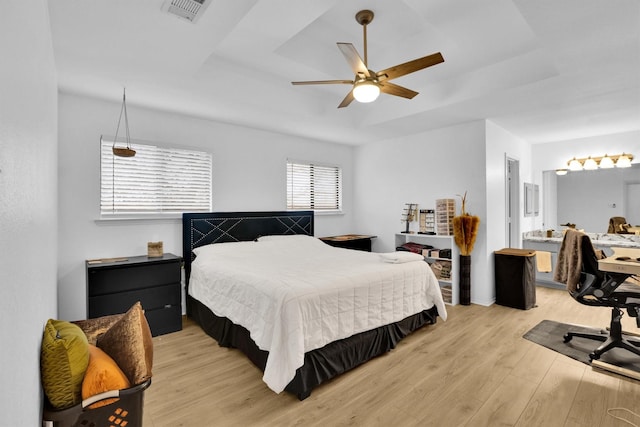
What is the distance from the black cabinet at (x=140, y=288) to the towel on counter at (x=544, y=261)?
5423 mm

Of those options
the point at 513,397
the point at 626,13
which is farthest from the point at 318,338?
the point at 626,13

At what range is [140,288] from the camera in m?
3.31

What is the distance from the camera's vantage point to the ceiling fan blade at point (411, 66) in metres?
2.15

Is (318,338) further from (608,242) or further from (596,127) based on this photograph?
(596,127)

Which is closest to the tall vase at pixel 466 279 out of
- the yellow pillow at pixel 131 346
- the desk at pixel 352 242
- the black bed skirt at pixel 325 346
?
the black bed skirt at pixel 325 346

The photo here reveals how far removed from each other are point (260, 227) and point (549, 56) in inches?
148

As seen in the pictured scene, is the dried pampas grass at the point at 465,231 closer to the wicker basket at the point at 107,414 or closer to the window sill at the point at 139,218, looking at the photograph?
the window sill at the point at 139,218

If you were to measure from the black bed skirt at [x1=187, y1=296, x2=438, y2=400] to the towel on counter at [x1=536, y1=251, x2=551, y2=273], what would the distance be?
275 centimetres

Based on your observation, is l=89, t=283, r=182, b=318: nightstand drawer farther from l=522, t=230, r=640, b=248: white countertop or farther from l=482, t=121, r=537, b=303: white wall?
l=522, t=230, r=640, b=248: white countertop

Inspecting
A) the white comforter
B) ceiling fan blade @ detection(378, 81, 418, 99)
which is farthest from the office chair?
ceiling fan blade @ detection(378, 81, 418, 99)

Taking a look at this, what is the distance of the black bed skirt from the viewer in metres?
2.31

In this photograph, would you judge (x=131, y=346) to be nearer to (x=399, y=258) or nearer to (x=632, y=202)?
(x=399, y=258)

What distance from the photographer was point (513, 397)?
227 centimetres

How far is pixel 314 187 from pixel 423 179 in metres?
1.84
